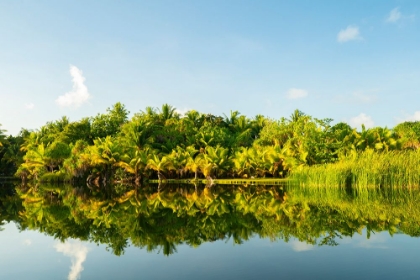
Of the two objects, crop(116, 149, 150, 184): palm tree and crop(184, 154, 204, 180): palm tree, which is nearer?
crop(184, 154, 204, 180): palm tree

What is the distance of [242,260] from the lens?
7.27m

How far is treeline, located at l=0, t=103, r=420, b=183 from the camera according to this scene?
29.7 metres

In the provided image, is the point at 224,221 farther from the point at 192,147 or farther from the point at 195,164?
the point at 192,147

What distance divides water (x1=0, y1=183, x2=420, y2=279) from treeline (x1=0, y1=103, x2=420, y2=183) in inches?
588

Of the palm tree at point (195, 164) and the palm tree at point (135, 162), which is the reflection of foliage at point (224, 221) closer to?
the palm tree at point (195, 164)

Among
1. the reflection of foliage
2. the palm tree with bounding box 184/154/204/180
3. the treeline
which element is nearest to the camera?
the reflection of foliage

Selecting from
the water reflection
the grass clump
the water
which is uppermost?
the grass clump

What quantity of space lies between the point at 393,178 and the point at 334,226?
33.8 ft

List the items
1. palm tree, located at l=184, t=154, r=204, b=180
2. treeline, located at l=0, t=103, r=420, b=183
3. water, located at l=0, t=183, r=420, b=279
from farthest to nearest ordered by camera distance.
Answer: palm tree, located at l=184, t=154, r=204, b=180, treeline, located at l=0, t=103, r=420, b=183, water, located at l=0, t=183, r=420, b=279

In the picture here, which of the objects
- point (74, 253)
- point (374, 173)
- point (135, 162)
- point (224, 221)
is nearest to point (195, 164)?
point (135, 162)

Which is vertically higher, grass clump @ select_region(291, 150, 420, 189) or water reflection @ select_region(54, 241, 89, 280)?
grass clump @ select_region(291, 150, 420, 189)

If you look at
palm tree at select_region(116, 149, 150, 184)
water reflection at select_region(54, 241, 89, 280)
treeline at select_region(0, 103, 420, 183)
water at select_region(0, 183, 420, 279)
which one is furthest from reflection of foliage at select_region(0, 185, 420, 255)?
palm tree at select_region(116, 149, 150, 184)

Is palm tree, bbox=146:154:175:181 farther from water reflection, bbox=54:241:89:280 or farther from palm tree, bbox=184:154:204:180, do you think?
water reflection, bbox=54:241:89:280

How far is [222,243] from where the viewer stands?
8773 millimetres
